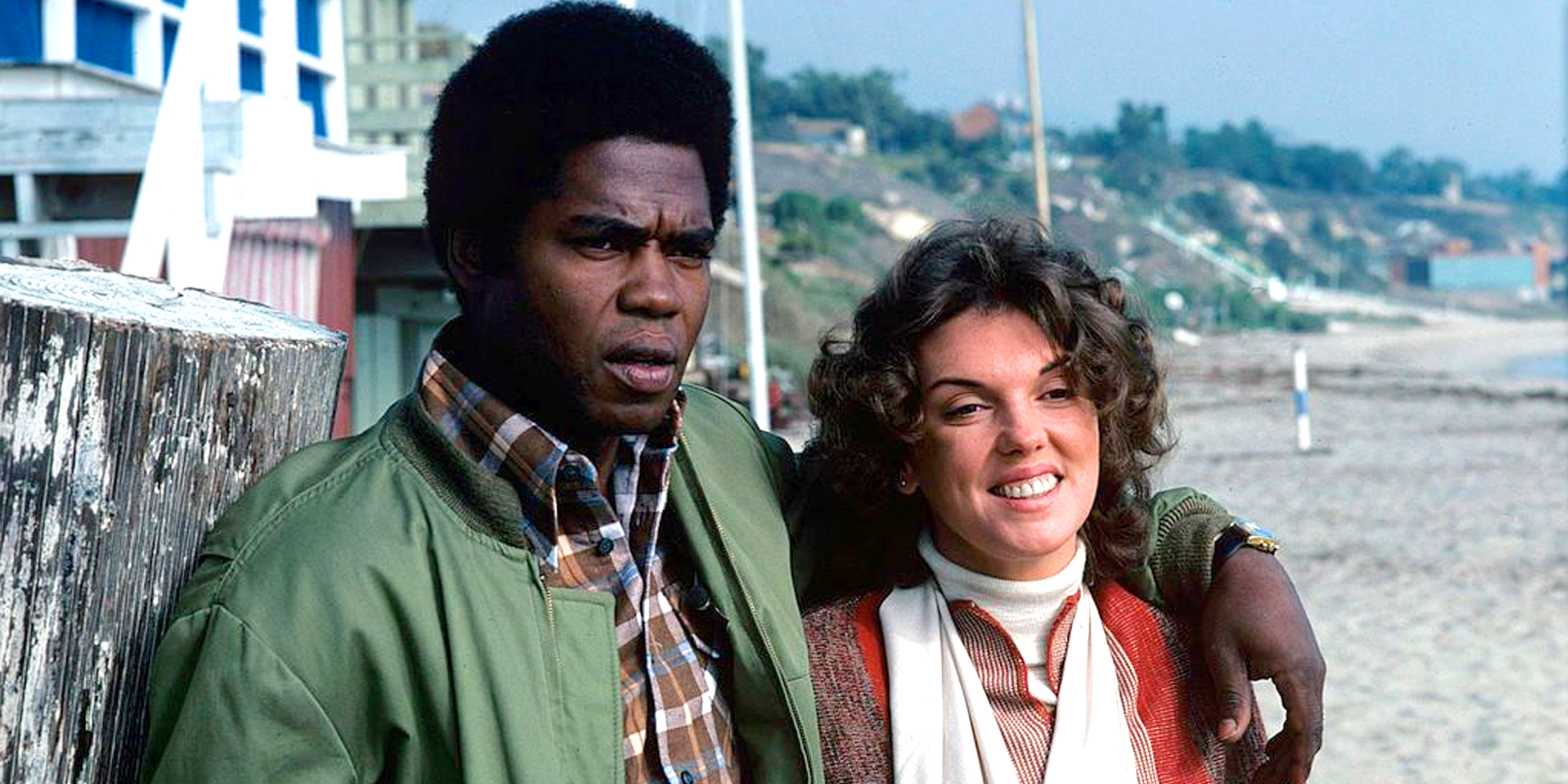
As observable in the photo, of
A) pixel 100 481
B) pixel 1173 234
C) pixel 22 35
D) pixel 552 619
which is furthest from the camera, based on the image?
pixel 1173 234

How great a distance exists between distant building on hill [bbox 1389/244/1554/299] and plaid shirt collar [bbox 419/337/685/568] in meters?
133

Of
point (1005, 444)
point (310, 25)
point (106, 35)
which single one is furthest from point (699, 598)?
point (310, 25)

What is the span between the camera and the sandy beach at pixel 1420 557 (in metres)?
8.73

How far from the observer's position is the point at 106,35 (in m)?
7.02

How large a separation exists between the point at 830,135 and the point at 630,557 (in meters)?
122

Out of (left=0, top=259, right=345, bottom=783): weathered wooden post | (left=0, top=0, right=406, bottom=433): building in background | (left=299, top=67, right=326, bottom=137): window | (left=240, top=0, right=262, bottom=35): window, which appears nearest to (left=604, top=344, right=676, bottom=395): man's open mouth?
(left=0, top=259, right=345, bottom=783): weathered wooden post

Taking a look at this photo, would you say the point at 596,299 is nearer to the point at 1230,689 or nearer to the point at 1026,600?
the point at 1026,600

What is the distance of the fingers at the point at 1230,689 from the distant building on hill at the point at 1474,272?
13188 centimetres

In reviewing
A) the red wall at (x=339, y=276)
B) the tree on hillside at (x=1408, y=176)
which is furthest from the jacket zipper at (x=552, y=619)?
the tree on hillside at (x=1408, y=176)

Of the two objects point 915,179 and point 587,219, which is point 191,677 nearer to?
point 587,219

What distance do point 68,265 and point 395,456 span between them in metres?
0.39

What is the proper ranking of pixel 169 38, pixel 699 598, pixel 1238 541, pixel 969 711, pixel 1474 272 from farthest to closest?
1. pixel 1474 272
2. pixel 169 38
3. pixel 1238 541
4. pixel 969 711
5. pixel 699 598

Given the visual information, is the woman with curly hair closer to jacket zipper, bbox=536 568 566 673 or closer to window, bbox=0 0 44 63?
jacket zipper, bbox=536 568 566 673

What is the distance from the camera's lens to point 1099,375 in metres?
2.43
